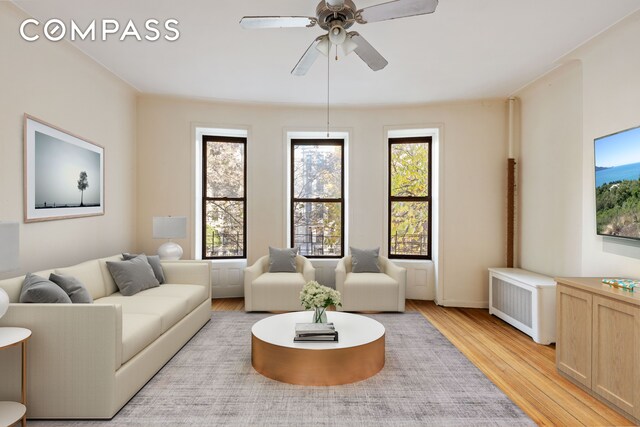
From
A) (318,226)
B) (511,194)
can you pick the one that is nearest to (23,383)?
(318,226)

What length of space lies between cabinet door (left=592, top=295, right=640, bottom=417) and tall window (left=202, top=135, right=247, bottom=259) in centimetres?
450

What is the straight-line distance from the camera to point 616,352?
2.51 m

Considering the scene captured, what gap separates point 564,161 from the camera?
404cm

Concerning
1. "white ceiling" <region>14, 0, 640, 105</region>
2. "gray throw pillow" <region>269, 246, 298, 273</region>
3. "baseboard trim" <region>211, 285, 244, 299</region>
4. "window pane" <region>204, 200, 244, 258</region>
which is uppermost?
"white ceiling" <region>14, 0, 640, 105</region>

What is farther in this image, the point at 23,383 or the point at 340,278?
the point at 340,278

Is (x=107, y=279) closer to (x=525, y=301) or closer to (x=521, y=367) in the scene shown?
(x=521, y=367)

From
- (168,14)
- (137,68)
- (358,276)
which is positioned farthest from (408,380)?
(137,68)

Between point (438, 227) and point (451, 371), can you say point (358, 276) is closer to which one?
point (438, 227)

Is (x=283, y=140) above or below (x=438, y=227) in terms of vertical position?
above

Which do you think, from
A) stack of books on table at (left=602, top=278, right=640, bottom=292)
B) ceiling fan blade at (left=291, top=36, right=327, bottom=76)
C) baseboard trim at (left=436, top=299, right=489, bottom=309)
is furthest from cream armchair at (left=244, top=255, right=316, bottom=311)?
stack of books on table at (left=602, top=278, right=640, bottom=292)

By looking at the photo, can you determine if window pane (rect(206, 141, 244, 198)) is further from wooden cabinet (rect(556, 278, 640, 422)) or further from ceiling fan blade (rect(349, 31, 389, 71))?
wooden cabinet (rect(556, 278, 640, 422))

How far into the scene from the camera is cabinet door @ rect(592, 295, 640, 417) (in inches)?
93.4

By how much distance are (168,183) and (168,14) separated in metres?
2.75

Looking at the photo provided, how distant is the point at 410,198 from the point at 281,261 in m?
2.22
